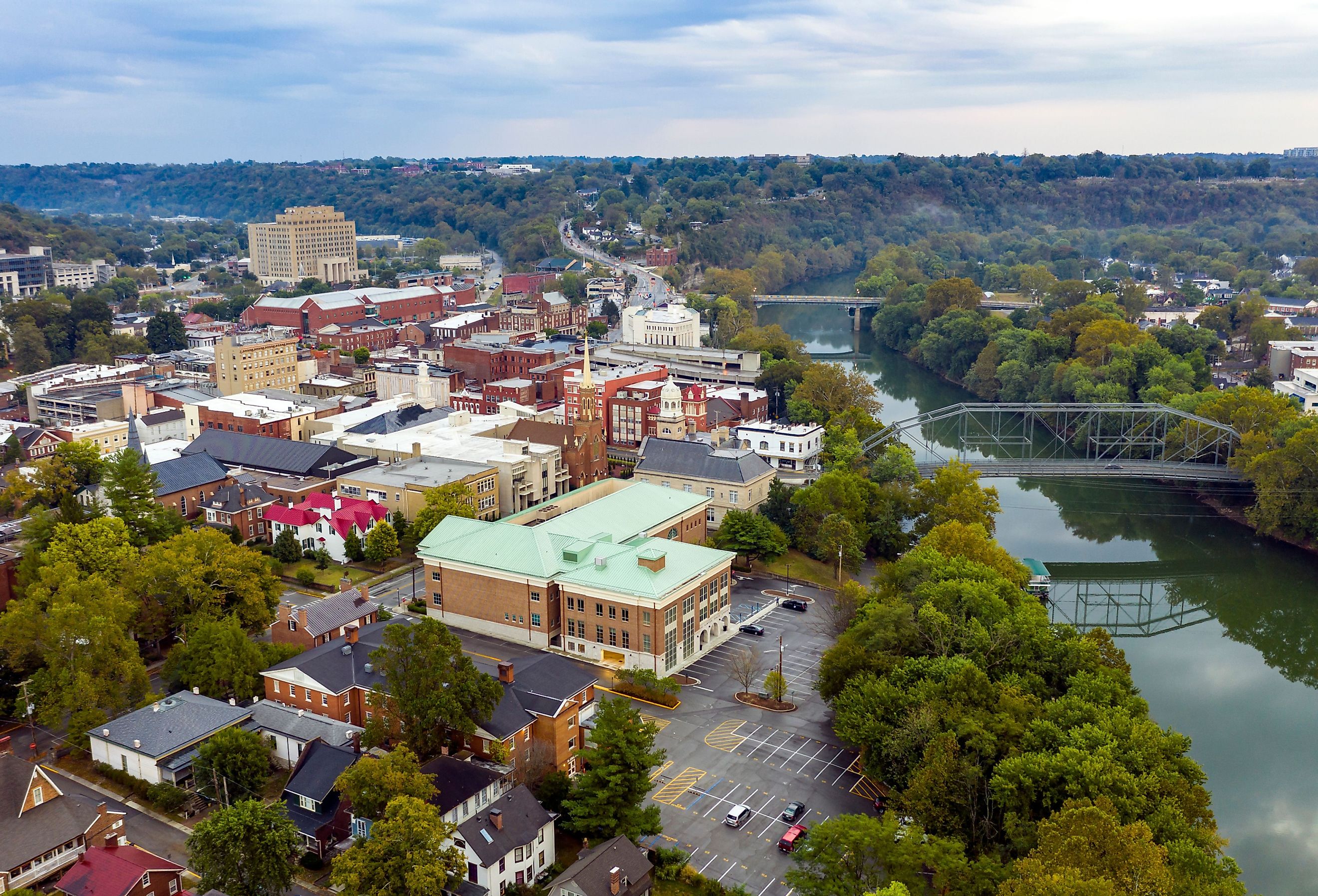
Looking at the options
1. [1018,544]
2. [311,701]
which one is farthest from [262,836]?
[1018,544]

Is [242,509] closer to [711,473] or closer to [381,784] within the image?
[711,473]

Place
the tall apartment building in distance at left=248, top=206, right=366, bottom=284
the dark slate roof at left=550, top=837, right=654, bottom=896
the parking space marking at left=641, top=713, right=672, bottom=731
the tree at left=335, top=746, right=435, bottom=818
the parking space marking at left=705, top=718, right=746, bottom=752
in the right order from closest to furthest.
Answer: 1. the dark slate roof at left=550, top=837, right=654, bottom=896
2. the tree at left=335, top=746, right=435, bottom=818
3. the parking space marking at left=705, top=718, right=746, bottom=752
4. the parking space marking at left=641, top=713, right=672, bottom=731
5. the tall apartment building in distance at left=248, top=206, right=366, bottom=284

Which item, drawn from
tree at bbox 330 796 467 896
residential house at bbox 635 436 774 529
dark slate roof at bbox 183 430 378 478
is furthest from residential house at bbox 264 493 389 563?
tree at bbox 330 796 467 896

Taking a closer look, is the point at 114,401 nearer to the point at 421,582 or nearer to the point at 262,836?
the point at 421,582

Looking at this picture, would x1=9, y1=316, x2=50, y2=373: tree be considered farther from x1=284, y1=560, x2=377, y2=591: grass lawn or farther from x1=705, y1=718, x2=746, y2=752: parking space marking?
x1=705, y1=718, x2=746, y2=752: parking space marking

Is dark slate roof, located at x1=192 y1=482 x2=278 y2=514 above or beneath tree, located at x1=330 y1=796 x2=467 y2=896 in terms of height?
above

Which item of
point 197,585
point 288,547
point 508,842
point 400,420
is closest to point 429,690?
point 508,842
